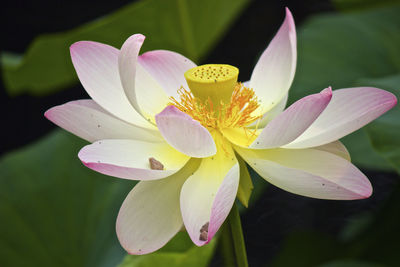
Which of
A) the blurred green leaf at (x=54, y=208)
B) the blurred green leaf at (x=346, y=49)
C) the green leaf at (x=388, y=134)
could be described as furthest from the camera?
the blurred green leaf at (x=346, y=49)

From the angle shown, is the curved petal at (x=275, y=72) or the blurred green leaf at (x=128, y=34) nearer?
the curved petal at (x=275, y=72)

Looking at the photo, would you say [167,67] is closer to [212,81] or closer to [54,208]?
[212,81]

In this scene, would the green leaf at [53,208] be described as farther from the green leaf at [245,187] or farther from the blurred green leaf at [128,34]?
the green leaf at [245,187]

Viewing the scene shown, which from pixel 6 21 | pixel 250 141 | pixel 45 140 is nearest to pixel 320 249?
pixel 45 140

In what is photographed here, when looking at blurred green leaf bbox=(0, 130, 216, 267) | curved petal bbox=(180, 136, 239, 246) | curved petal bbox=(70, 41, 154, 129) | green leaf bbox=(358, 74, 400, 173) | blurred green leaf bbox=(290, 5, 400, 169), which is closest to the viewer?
curved petal bbox=(180, 136, 239, 246)

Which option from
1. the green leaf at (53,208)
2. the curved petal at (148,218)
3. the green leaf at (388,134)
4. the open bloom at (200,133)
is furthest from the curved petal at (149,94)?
the green leaf at (53,208)

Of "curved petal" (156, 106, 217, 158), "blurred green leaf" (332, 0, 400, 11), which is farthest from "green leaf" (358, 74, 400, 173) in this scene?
"blurred green leaf" (332, 0, 400, 11)

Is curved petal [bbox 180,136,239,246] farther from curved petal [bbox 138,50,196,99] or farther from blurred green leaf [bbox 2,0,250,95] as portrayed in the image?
blurred green leaf [bbox 2,0,250,95]
